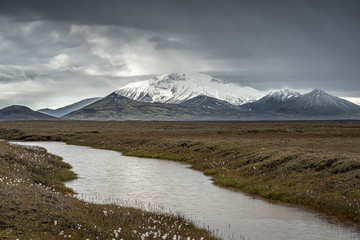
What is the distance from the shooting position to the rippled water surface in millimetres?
17906

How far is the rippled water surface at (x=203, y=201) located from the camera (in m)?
17.9

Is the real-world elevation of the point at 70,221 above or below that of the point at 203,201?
above

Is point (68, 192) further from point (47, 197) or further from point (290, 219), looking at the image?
point (290, 219)

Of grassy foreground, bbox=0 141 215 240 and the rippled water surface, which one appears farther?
the rippled water surface

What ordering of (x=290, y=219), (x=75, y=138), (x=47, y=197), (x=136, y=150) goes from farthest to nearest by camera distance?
1. (x=75, y=138)
2. (x=136, y=150)
3. (x=290, y=219)
4. (x=47, y=197)

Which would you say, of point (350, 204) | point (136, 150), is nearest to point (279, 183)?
point (350, 204)

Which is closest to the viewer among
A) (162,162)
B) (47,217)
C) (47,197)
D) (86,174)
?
(47,217)

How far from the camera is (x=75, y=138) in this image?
294 feet

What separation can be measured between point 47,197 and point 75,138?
244 ft

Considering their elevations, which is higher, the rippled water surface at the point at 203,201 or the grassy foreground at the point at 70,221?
the grassy foreground at the point at 70,221

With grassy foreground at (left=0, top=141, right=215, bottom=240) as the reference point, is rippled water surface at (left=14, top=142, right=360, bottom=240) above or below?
below

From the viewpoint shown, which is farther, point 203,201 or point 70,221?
point 203,201

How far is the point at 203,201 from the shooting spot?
24.3m

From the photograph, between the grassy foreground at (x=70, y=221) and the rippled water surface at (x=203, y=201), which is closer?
the grassy foreground at (x=70, y=221)
